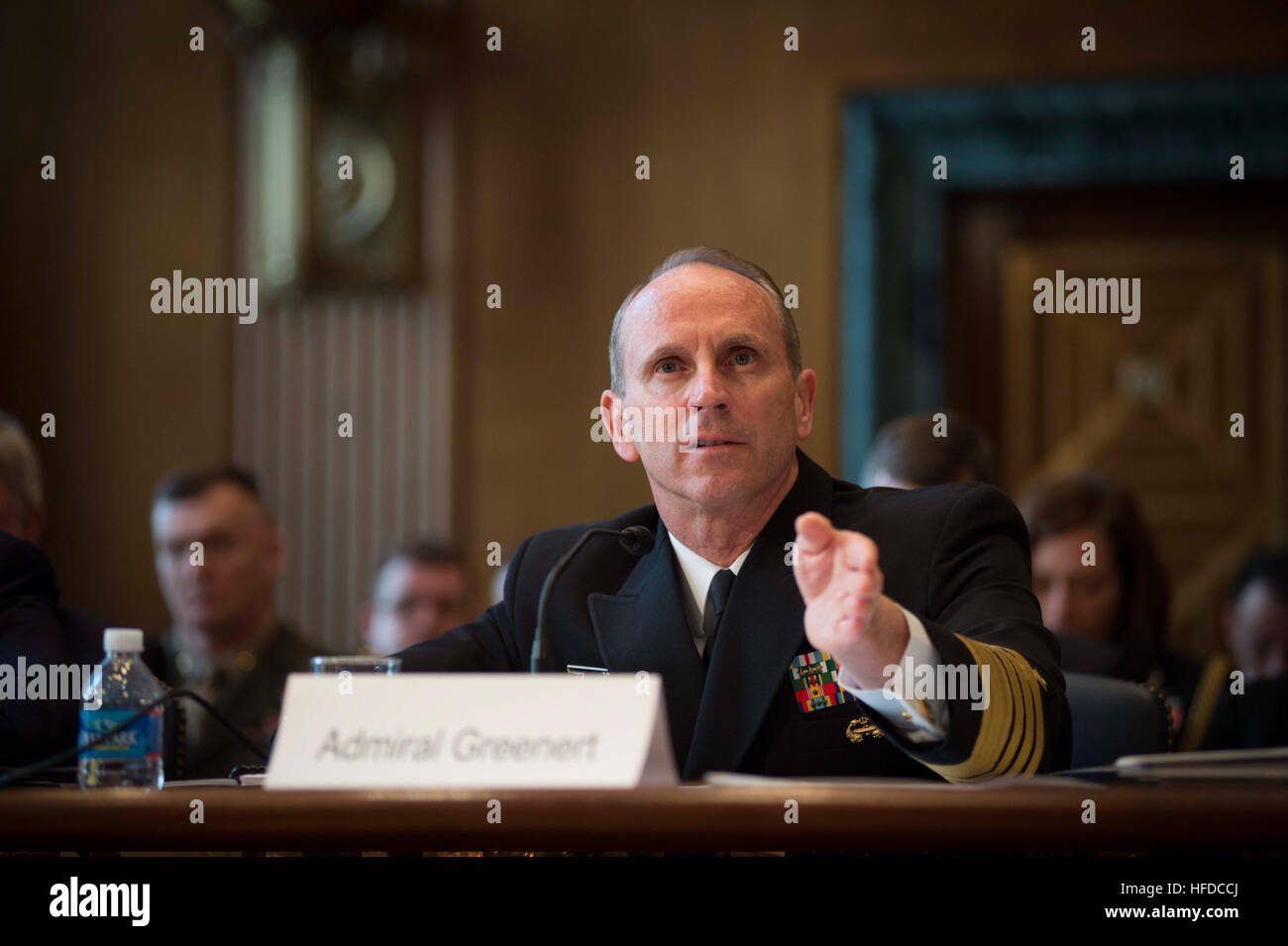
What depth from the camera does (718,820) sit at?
3.88 ft

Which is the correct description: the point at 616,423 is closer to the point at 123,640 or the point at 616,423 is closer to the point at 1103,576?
the point at 123,640

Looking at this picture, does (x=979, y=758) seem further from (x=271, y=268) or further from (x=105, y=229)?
(x=105, y=229)

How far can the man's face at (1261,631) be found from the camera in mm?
4023

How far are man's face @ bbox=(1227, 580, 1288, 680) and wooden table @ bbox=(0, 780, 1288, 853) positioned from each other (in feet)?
9.81

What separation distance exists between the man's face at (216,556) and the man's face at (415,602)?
0.40 m

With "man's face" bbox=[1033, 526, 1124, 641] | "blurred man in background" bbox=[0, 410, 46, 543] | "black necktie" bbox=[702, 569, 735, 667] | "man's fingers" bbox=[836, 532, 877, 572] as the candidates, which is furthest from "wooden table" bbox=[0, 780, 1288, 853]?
"man's face" bbox=[1033, 526, 1124, 641]

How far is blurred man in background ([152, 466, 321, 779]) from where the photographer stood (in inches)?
157

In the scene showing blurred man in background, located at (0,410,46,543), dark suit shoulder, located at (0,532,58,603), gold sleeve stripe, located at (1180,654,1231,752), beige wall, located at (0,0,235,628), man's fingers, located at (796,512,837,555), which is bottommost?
gold sleeve stripe, located at (1180,654,1231,752)

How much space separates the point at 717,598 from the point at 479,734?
0.65 m

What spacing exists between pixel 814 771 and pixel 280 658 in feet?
8.05

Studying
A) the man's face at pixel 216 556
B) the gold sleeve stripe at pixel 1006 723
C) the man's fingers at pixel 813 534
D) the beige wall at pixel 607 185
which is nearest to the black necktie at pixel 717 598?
the gold sleeve stripe at pixel 1006 723

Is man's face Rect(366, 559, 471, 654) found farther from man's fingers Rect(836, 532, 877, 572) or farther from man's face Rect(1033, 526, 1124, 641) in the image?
man's fingers Rect(836, 532, 877, 572)

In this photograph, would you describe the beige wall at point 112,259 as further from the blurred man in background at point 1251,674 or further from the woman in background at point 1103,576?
the blurred man in background at point 1251,674

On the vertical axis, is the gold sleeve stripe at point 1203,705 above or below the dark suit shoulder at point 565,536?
below
